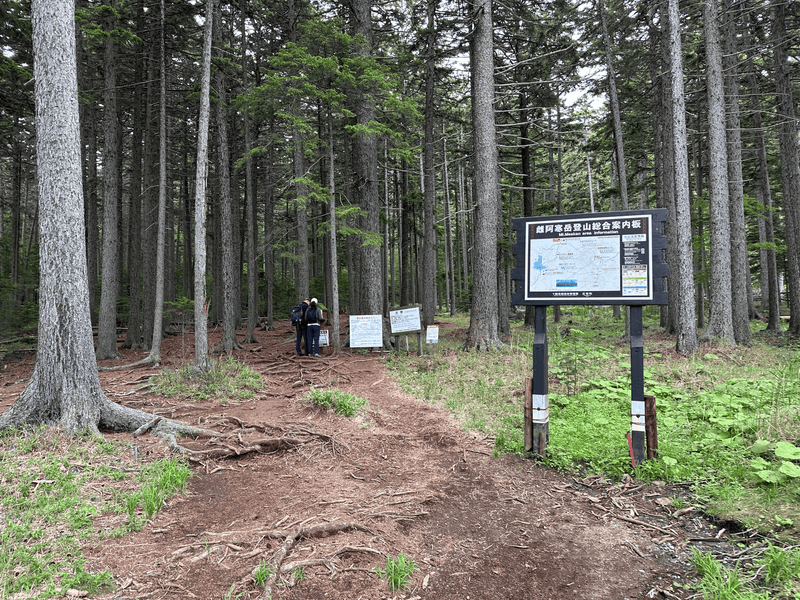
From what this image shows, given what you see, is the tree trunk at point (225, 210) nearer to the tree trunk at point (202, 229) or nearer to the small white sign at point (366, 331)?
the tree trunk at point (202, 229)

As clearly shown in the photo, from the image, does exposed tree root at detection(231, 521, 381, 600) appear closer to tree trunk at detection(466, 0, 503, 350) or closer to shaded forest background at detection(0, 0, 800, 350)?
tree trunk at detection(466, 0, 503, 350)

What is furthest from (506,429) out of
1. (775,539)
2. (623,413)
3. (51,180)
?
(51,180)

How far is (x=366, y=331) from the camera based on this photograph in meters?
12.7

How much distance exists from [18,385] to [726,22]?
73.9 ft

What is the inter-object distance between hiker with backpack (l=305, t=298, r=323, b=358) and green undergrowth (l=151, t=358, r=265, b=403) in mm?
2408

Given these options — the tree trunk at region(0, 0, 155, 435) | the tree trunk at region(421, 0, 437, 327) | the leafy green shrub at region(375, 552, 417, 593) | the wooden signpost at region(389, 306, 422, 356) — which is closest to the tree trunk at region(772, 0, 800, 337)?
Result: the tree trunk at region(421, 0, 437, 327)

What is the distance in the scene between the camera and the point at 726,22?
43.4ft

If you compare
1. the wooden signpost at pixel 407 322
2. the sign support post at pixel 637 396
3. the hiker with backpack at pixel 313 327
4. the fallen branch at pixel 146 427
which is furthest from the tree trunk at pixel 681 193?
the fallen branch at pixel 146 427

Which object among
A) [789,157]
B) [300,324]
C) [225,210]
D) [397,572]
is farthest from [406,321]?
[789,157]

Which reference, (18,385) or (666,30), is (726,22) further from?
(18,385)

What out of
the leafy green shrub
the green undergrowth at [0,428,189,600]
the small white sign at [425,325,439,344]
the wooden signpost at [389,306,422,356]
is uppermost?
the wooden signpost at [389,306,422,356]

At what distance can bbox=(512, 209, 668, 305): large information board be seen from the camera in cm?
518

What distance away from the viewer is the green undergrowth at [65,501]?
288cm

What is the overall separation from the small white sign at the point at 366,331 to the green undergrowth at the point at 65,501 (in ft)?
25.4
